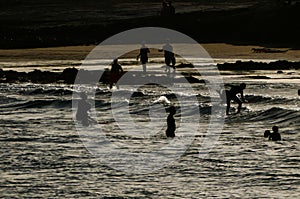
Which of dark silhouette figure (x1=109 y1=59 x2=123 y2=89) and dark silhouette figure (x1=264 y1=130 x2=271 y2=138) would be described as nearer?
dark silhouette figure (x1=264 y1=130 x2=271 y2=138)

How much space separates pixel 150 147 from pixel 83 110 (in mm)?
4416

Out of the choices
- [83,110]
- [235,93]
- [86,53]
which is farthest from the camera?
[86,53]

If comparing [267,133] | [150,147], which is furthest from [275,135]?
[150,147]

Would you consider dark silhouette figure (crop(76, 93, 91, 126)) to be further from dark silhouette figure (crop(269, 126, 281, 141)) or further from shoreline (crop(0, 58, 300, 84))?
shoreline (crop(0, 58, 300, 84))

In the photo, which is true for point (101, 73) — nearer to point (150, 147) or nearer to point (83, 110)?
point (83, 110)

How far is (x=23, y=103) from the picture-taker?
38.8 m

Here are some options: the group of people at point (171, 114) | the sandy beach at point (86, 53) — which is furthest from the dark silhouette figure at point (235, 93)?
the sandy beach at point (86, 53)

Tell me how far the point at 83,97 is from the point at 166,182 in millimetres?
8543

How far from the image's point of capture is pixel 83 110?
30875mm

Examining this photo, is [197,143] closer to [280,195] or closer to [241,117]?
[241,117]

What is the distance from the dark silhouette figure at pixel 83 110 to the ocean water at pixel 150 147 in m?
0.30

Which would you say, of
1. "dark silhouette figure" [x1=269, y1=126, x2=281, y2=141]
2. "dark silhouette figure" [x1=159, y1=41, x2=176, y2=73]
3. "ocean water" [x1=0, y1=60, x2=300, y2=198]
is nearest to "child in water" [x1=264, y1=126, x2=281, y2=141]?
"dark silhouette figure" [x1=269, y1=126, x2=281, y2=141]

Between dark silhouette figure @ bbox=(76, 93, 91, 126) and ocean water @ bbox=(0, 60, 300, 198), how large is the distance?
297mm

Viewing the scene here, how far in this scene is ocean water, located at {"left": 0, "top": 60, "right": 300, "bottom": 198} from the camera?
21.9m
